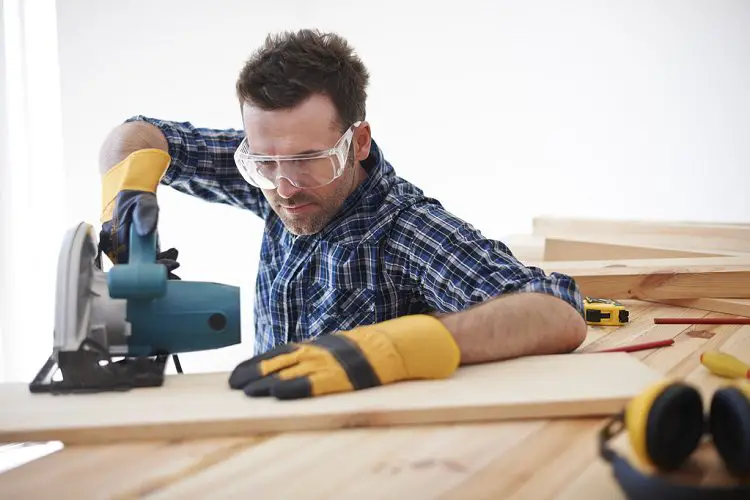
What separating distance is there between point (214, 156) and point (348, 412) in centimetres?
145

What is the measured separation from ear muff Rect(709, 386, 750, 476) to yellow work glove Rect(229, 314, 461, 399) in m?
0.49

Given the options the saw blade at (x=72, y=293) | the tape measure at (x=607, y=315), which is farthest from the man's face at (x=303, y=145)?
the tape measure at (x=607, y=315)

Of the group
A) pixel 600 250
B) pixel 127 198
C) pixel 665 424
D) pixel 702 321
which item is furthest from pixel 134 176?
pixel 600 250

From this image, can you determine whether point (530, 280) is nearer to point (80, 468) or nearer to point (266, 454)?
point (266, 454)

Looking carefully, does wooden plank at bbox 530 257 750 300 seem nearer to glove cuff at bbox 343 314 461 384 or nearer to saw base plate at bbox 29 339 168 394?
glove cuff at bbox 343 314 461 384

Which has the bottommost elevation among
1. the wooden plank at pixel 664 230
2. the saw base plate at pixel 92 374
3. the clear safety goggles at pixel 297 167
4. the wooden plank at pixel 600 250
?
the saw base plate at pixel 92 374

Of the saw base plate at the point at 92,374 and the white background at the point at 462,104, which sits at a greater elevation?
the white background at the point at 462,104

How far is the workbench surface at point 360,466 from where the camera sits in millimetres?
1025

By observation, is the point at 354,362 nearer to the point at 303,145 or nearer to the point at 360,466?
the point at 360,466

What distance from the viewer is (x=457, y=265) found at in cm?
189

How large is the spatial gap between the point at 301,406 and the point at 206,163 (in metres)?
1.39

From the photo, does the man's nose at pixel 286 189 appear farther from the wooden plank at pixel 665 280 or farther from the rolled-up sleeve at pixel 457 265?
the wooden plank at pixel 665 280

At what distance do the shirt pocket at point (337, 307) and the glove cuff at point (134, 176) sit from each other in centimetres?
56

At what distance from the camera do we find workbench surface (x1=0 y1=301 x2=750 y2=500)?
103 centimetres
